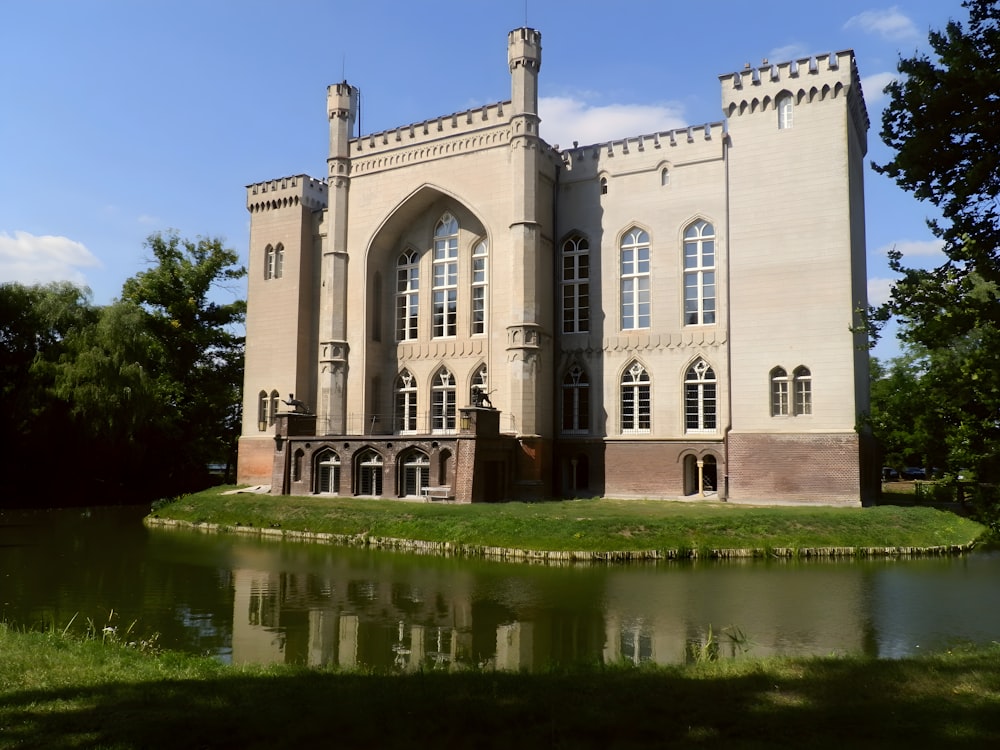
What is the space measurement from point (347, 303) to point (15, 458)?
15358 mm

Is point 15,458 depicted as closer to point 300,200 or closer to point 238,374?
point 238,374

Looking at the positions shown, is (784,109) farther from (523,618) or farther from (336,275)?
(523,618)

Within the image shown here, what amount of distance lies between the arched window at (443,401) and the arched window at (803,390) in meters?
13.7

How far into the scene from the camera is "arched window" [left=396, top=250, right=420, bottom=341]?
3606 cm

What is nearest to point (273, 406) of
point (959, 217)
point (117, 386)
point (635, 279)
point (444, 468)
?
point (117, 386)

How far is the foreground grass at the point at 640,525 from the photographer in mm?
20344

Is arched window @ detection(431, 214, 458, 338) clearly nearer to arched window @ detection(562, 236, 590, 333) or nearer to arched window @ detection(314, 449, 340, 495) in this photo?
arched window @ detection(562, 236, 590, 333)

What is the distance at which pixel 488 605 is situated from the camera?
14047 millimetres

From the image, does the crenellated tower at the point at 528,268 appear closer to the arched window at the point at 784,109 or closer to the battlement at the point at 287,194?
the arched window at the point at 784,109

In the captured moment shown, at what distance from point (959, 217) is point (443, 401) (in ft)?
88.6

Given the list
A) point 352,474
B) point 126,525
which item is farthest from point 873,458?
point 126,525

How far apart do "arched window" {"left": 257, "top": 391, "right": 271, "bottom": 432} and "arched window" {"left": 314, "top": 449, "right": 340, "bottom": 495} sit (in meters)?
7.91

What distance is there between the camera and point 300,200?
3888cm

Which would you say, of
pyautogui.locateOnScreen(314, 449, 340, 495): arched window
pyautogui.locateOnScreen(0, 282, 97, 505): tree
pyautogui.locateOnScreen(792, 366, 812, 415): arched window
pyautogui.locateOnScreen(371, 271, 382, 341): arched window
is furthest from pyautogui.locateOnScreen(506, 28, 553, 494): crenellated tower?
pyautogui.locateOnScreen(0, 282, 97, 505): tree
